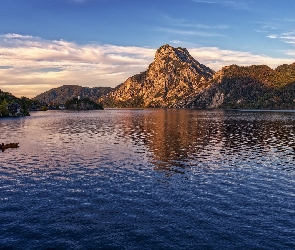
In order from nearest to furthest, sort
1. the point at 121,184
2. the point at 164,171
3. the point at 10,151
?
the point at 121,184 → the point at 164,171 → the point at 10,151

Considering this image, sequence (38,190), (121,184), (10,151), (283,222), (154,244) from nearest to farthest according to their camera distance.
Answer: (154,244) → (283,222) → (38,190) → (121,184) → (10,151)

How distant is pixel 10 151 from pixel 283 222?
75.2 m

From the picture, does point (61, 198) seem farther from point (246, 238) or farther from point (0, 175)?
point (246, 238)

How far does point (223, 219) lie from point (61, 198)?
23961 mm

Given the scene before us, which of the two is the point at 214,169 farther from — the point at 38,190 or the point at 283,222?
the point at 38,190

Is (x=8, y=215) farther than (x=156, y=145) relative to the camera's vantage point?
No

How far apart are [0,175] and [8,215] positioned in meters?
23.0

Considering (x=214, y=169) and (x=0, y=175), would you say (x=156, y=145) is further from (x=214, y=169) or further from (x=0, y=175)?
(x=0, y=175)

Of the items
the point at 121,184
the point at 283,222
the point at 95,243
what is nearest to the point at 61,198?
the point at 121,184

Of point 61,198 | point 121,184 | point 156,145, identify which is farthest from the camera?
point 156,145

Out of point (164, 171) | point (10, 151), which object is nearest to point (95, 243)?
point (164, 171)

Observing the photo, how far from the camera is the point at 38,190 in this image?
48594mm

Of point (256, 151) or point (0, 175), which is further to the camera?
point (256, 151)

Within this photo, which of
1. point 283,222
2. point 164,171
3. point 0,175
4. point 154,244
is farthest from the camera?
point 164,171
